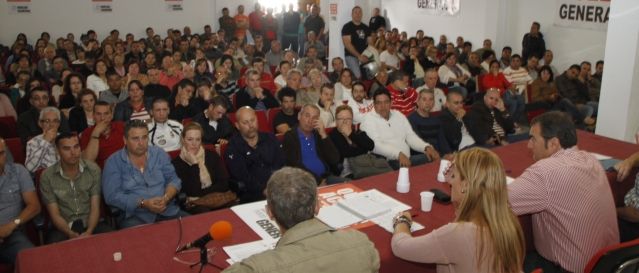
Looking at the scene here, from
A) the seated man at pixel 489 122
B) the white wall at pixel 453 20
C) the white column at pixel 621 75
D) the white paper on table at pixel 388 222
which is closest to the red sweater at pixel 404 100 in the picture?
the seated man at pixel 489 122

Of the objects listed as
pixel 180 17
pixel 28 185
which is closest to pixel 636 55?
pixel 28 185

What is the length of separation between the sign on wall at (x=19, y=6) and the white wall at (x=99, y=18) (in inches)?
3.0

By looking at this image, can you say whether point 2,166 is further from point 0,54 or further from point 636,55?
point 0,54

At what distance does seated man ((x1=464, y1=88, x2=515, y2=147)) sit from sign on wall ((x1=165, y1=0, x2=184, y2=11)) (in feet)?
34.0

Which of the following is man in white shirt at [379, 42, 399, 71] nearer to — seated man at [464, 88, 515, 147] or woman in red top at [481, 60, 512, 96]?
woman in red top at [481, 60, 512, 96]

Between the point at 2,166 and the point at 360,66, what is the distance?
7445 mm

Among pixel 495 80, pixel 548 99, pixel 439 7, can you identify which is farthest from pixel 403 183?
pixel 439 7

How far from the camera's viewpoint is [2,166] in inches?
149

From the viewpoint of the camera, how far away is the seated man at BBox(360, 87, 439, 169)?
5.56 meters

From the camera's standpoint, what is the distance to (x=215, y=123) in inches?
236

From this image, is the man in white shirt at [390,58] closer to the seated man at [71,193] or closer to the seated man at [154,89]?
the seated man at [154,89]

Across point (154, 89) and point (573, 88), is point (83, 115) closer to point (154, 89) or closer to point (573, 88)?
point (154, 89)

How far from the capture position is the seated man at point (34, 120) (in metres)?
5.80

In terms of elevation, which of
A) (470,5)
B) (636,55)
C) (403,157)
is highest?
(470,5)
